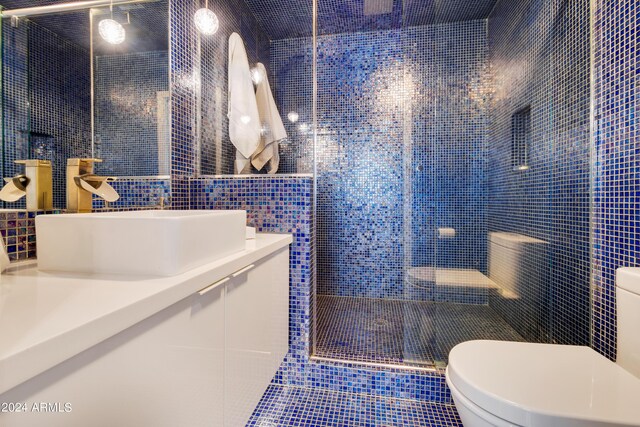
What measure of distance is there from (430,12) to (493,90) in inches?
32.6

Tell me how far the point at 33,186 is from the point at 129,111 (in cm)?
53

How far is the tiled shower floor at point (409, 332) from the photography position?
5.73 ft

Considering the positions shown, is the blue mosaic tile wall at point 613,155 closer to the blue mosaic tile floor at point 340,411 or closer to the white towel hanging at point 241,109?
the blue mosaic tile floor at point 340,411

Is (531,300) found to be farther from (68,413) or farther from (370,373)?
(68,413)

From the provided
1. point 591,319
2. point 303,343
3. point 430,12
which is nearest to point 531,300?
point 591,319

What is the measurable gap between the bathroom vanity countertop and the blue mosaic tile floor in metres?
0.93

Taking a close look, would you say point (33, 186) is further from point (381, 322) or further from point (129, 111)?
point (381, 322)

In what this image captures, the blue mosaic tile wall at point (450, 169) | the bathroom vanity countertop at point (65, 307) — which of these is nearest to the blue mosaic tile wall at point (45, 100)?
the bathroom vanity countertop at point (65, 307)

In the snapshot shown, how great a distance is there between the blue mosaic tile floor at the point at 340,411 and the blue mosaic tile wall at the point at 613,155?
0.80m

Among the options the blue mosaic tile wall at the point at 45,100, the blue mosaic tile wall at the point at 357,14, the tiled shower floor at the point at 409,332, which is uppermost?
the blue mosaic tile wall at the point at 357,14

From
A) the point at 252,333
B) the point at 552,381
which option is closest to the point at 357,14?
the point at 252,333

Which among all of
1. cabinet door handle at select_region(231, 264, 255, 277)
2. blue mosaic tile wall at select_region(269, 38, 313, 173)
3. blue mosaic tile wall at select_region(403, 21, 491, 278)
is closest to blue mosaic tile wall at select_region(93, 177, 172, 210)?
cabinet door handle at select_region(231, 264, 255, 277)

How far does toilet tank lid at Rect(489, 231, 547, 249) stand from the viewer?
1881 mm

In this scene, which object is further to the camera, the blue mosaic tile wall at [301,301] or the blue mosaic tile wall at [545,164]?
the blue mosaic tile wall at [301,301]
